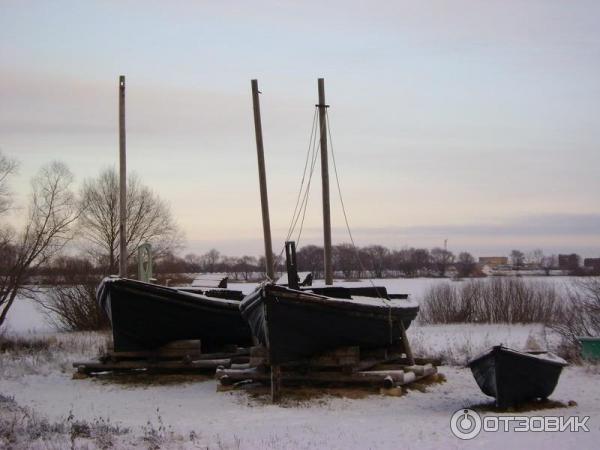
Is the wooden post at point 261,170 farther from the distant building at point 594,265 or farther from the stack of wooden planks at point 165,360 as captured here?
the distant building at point 594,265

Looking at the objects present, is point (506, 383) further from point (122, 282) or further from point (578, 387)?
point (122, 282)

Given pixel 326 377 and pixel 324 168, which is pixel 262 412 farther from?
pixel 324 168

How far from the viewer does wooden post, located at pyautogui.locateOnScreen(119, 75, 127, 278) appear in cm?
1559

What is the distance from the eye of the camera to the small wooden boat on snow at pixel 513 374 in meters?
9.76

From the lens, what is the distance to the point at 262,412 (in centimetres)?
1012

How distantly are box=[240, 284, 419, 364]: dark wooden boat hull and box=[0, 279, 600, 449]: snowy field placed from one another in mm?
915

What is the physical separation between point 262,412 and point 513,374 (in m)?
3.68

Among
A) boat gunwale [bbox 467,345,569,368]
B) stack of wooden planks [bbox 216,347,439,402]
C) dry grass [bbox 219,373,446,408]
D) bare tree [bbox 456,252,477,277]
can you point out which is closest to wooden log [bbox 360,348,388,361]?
stack of wooden planks [bbox 216,347,439,402]

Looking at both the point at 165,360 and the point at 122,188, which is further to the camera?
the point at 122,188

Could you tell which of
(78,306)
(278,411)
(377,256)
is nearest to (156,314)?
(278,411)

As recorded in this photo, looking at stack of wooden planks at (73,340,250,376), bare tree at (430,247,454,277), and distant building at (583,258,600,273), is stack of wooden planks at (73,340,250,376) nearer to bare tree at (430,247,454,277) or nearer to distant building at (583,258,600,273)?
distant building at (583,258,600,273)

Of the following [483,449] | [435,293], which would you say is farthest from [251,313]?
[435,293]

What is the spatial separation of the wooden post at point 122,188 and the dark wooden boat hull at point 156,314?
1.44 metres

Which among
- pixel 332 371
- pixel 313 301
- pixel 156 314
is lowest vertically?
pixel 332 371
